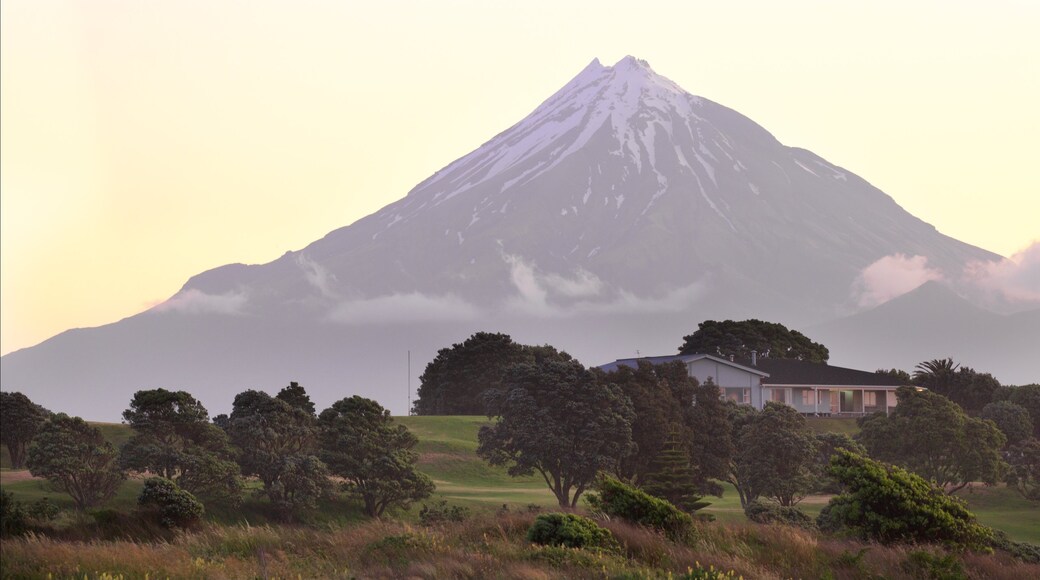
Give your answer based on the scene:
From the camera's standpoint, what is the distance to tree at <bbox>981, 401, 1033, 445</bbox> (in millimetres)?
78438

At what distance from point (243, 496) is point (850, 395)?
71.1m

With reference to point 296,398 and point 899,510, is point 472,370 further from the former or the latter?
point 899,510

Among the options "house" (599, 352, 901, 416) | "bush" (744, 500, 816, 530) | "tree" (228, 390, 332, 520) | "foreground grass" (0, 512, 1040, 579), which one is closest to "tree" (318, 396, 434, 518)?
"tree" (228, 390, 332, 520)

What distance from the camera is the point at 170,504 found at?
30625 mm

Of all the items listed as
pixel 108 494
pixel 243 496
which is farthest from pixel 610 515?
pixel 108 494

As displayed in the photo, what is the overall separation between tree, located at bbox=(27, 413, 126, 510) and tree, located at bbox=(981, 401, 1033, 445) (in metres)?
56.8

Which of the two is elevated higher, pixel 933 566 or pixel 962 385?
pixel 962 385

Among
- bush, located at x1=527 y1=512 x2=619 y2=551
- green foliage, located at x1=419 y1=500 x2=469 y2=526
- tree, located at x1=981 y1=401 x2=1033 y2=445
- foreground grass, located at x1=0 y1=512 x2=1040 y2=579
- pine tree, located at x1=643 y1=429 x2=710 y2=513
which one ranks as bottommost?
green foliage, located at x1=419 y1=500 x2=469 y2=526

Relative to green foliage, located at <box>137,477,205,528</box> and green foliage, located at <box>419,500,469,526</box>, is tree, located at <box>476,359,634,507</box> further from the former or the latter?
green foliage, located at <box>137,477,205,528</box>

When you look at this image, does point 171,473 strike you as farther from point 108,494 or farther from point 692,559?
point 692,559

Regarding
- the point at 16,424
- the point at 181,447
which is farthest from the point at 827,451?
the point at 16,424

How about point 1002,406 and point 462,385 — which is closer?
point 1002,406

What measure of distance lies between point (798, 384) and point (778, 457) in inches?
1841

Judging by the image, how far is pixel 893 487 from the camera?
2725 centimetres
